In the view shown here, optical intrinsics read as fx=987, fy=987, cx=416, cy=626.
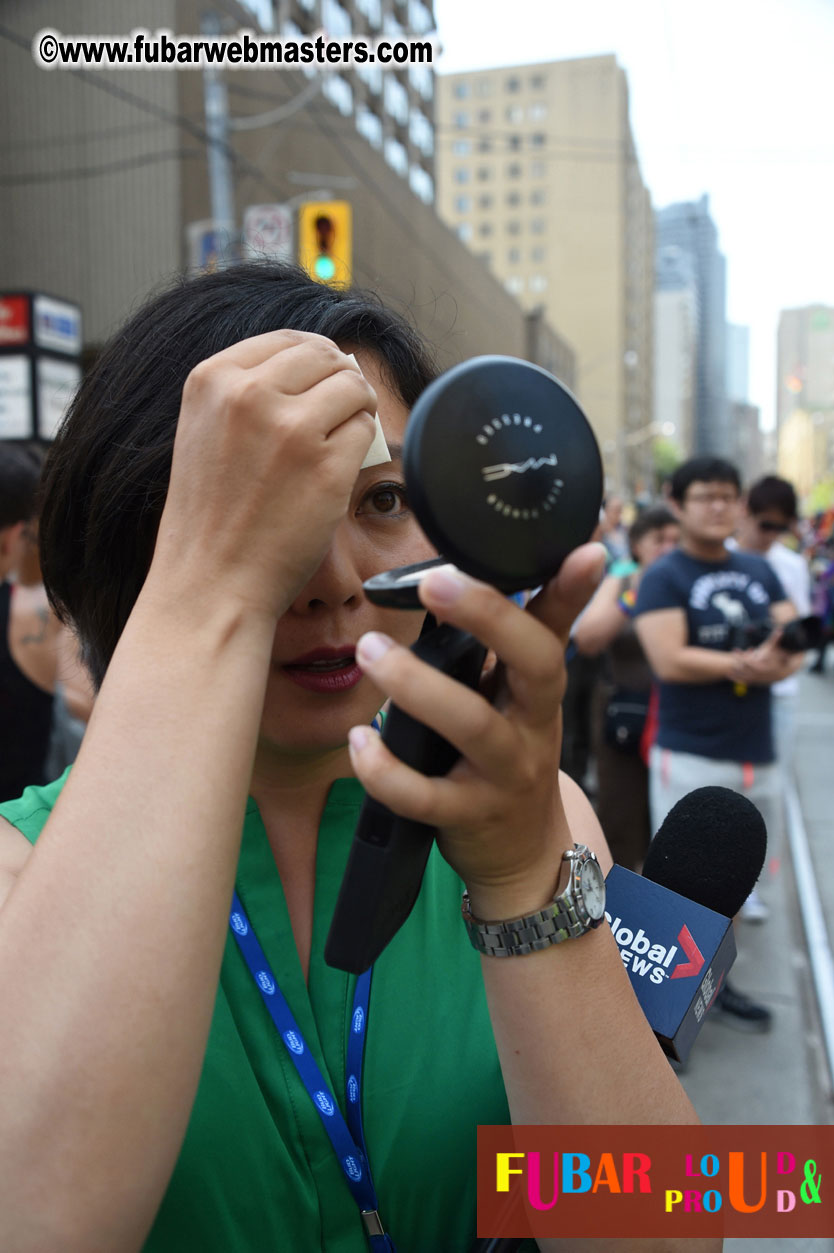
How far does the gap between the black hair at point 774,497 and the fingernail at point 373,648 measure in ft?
15.3

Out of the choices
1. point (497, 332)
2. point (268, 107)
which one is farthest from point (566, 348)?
point (268, 107)

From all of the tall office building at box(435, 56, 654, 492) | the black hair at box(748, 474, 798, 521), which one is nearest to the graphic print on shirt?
the black hair at box(748, 474, 798, 521)

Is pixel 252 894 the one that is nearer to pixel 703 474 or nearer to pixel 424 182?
pixel 703 474

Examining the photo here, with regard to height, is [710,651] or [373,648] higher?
[373,648]

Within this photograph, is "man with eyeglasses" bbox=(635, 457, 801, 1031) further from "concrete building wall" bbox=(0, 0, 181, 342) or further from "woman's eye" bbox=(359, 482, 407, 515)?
"concrete building wall" bbox=(0, 0, 181, 342)

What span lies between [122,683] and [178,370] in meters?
0.47

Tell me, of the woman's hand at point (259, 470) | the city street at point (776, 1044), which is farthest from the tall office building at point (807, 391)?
the woman's hand at point (259, 470)

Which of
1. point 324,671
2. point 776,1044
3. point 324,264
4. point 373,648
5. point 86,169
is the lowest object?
point 776,1044

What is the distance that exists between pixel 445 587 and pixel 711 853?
1.91 feet

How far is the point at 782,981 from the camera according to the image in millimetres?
4184

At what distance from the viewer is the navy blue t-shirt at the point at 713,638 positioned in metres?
3.80

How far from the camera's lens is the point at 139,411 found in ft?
3.69

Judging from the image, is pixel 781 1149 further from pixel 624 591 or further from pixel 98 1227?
pixel 624 591

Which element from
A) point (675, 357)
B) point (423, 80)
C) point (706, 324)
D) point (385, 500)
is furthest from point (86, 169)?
point (706, 324)
